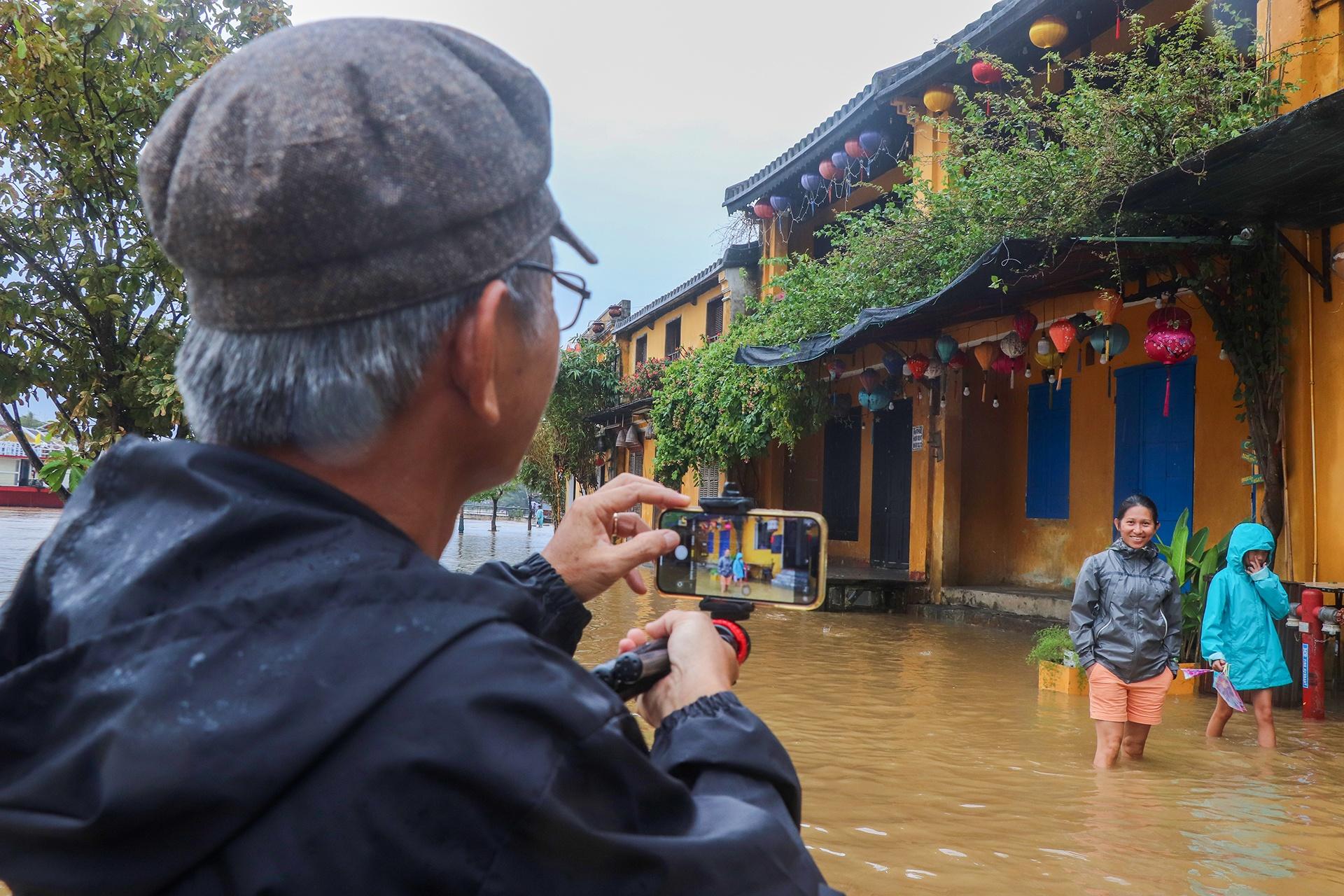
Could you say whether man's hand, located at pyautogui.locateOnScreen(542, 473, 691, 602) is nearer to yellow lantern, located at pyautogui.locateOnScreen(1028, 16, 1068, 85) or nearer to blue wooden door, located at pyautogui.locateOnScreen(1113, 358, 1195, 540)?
blue wooden door, located at pyautogui.locateOnScreen(1113, 358, 1195, 540)

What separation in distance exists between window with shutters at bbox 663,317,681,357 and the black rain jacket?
2154 cm

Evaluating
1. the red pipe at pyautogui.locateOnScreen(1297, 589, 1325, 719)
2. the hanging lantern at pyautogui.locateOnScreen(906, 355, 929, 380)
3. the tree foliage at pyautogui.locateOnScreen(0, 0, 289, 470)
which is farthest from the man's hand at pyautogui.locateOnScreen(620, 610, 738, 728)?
the hanging lantern at pyautogui.locateOnScreen(906, 355, 929, 380)

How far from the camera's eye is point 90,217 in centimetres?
561

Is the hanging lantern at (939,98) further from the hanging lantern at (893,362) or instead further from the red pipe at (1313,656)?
the red pipe at (1313,656)

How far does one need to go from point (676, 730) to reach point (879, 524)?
49.0 feet

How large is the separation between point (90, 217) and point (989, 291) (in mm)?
7361

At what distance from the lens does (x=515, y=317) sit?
1062 mm

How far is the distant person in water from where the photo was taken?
18.7 feet

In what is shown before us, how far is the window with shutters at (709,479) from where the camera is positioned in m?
17.9

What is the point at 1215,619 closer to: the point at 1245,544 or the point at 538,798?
the point at 1245,544

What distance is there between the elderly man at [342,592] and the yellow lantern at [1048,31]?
395 inches

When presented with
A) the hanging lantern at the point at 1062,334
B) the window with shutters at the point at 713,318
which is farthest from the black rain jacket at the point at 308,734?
the window with shutters at the point at 713,318

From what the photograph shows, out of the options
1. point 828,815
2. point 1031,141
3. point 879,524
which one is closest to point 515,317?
point 828,815

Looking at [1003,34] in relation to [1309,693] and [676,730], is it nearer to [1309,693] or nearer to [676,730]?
[1309,693]
